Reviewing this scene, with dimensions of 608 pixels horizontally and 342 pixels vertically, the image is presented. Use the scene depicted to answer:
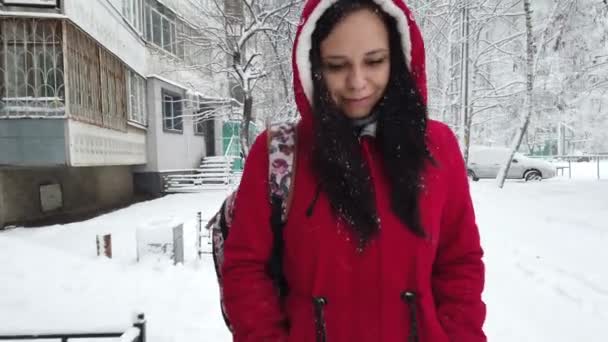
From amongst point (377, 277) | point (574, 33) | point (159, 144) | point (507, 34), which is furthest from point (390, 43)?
point (507, 34)

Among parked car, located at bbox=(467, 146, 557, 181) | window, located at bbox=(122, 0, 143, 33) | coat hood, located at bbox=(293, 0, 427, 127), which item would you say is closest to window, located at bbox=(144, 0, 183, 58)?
window, located at bbox=(122, 0, 143, 33)

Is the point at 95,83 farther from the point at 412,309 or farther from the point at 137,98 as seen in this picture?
the point at 412,309

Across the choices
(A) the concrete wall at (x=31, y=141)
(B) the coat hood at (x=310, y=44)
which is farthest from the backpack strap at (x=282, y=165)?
(A) the concrete wall at (x=31, y=141)

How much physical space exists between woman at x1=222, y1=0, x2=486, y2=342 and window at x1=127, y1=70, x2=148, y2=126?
1464 centimetres

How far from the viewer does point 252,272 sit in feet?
4.35

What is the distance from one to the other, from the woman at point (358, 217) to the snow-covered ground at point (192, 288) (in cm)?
182

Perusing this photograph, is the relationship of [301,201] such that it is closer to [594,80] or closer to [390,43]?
[390,43]

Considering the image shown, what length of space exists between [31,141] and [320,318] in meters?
10.3

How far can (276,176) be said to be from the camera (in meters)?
1.36

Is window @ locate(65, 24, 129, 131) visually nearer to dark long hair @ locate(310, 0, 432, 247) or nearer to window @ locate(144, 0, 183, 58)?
window @ locate(144, 0, 183, 58)

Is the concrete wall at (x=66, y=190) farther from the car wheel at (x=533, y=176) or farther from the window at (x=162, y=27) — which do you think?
the car wheel at (x=533, y=176)

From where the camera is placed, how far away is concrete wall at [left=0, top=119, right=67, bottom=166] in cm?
943

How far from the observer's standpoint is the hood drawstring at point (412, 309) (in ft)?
4.38

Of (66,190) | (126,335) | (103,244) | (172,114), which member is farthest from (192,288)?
(172,114)
